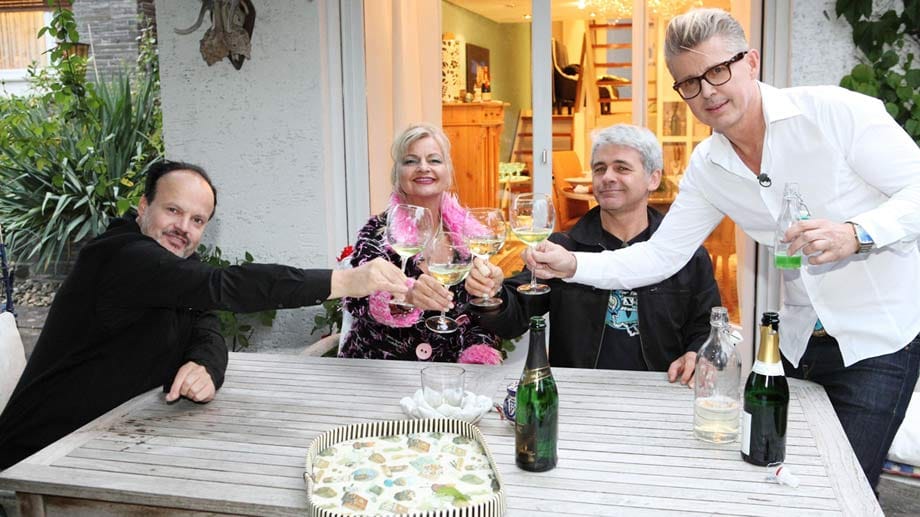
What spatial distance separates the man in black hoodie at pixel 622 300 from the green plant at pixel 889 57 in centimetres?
108

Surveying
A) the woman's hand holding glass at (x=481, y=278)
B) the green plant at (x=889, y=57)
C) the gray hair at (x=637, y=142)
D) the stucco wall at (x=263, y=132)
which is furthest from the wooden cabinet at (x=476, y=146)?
the woman's hand holding glass at (x=481, y=278)

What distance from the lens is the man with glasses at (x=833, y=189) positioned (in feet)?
6.14

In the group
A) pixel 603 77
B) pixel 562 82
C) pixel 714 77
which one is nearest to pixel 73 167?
pixel 562 82

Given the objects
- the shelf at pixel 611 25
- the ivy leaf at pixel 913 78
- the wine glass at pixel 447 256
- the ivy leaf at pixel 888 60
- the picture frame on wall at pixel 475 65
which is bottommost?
the wine glass at pixel 447 256

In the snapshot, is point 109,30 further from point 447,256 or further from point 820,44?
point 447,256

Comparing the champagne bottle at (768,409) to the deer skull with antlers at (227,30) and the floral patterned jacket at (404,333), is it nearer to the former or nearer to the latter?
the floral patterned jacket at (404,333)

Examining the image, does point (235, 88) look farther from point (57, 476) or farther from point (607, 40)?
point (57, 476)

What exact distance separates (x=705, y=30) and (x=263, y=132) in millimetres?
2651

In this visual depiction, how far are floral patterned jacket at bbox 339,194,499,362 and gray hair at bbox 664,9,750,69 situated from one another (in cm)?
109

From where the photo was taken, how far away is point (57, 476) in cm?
161

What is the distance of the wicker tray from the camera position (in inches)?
52.9

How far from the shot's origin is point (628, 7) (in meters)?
3.96

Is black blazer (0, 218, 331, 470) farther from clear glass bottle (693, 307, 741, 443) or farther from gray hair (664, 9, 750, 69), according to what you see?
gray hair (664, 9, 750, 69)

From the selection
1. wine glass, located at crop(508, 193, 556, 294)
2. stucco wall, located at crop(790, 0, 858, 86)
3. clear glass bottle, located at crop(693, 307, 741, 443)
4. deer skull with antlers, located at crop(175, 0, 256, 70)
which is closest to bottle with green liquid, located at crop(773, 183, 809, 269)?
clear glass bottle, located at crop(693, 307, 741, 443)
